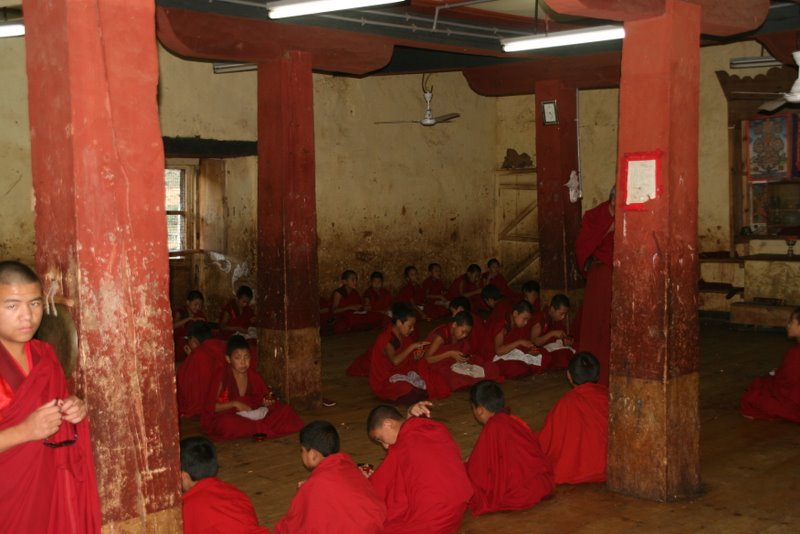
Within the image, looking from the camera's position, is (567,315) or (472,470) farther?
(567,315)

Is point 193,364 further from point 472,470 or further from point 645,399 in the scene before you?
point 645,399

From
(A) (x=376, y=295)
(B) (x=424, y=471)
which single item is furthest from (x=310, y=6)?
(A) (x=376, y=295)

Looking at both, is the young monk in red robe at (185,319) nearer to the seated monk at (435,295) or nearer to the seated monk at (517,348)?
the seated monk at (517,348)

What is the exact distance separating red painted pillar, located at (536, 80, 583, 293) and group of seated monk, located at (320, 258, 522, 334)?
5.25 feet

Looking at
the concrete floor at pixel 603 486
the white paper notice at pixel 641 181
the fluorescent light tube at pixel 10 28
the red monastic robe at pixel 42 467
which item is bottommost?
the concrete floor at pixel 603 486

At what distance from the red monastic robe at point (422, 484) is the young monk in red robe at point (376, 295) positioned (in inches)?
310

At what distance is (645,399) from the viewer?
563 centimetres

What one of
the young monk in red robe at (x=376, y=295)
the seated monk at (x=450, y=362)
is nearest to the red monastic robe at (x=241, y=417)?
the seated monk at (x=450, y=362)

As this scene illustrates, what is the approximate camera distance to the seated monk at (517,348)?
9.50 m

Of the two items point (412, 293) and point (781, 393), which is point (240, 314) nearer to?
point (412, 293)

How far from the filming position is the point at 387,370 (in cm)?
853

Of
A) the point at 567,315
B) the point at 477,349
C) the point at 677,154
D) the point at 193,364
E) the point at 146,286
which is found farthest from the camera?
the point at 567,315

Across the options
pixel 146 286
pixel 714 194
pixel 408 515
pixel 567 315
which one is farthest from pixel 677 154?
pixel 714 194

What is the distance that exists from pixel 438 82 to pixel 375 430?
34.6 ft
